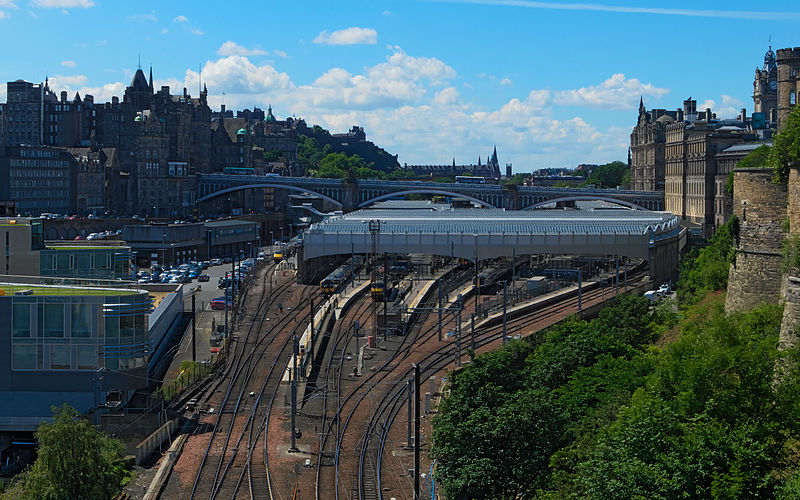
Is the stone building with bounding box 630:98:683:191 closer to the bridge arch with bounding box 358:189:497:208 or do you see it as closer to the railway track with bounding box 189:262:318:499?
the bridge arch with bounding box 358:189:497:208

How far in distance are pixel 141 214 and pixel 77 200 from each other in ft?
26.0

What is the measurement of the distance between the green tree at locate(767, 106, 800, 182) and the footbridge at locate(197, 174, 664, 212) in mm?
81670

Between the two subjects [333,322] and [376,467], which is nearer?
[376,467]

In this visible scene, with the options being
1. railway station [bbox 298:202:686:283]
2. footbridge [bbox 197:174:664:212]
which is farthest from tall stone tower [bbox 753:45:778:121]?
railway station [bbox 298:202:686:283]

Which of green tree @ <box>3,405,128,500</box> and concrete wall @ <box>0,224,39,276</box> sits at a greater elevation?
concrete wall @ <box>0,224,39,276</box>

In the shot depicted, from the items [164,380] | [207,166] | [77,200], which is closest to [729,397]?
[164,380]

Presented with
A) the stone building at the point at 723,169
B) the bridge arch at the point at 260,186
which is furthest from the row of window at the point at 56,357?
the bridge arch at the point at 260,186

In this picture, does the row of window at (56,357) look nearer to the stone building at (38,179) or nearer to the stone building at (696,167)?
the stone building at (696,167)

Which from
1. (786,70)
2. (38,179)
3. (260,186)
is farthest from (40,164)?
(786,70)

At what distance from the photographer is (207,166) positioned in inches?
6112

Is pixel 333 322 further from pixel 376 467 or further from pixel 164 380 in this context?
pixel 376 467

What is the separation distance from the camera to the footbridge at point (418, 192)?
125750 mm

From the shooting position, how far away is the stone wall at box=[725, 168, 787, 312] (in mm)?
36812

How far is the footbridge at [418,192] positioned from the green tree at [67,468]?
3700 inches
